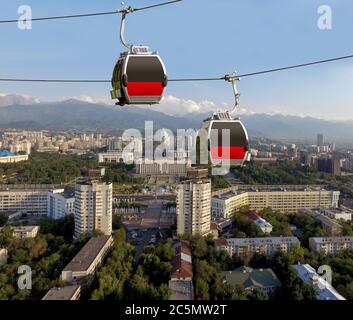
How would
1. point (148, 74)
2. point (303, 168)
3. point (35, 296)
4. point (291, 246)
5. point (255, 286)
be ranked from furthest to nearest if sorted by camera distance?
1. point (303, 168)
2. point (291, 246)
3. point (255, 286)
4. point (35, 296)
5. point (148, 74)

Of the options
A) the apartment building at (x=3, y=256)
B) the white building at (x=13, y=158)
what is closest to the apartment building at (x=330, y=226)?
the apartment building at (x=3, y=256)

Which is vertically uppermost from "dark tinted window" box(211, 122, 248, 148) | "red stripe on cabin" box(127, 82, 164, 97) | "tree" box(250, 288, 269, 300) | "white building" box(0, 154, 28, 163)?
"red stripe on cabin" box(127, 82, 164, 97)

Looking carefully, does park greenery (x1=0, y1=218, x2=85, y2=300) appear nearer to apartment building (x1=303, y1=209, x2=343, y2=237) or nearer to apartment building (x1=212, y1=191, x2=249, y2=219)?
apartment building (x1=212, y1=191, x2=249, y2=219)

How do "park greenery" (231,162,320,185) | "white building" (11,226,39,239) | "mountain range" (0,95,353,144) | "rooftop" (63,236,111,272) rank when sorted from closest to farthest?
"rooftop" (63,236,111,272) < "white building" (11,226,39,239) < "park greenery" (231,162,320,185) < "mountain range" (0,95,353,144)

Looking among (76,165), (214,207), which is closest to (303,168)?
(214,207)

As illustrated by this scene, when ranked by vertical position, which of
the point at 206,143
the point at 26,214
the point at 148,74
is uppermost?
the point at 148,74

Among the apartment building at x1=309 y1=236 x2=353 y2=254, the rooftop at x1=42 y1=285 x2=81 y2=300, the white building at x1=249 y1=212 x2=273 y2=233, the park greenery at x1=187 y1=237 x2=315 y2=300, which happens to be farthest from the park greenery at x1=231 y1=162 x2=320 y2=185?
the rooftop at x1=42 y1=285 x2=81 y2=300

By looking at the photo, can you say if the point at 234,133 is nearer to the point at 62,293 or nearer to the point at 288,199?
the point at 62,293
